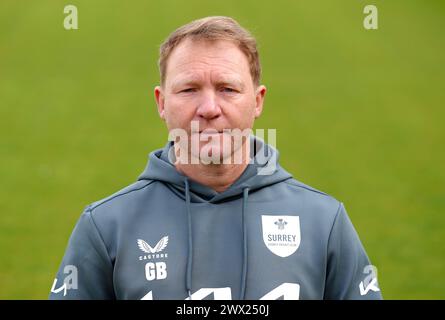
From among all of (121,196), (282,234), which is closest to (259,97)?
(282,234)

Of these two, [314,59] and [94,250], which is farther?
[314,59]

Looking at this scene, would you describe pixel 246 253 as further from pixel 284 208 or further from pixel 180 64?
pixel 180 64

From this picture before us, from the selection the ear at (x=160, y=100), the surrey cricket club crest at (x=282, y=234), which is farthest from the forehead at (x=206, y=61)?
the surrey cricket club crest at (x=282, y=234)

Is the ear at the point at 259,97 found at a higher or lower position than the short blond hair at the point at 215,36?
lower

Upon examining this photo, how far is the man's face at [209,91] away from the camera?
3.03 metres

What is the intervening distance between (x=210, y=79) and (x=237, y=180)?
480mm

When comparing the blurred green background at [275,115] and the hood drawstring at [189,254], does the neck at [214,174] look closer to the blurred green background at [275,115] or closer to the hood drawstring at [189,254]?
the hood drawstring at [189,254]

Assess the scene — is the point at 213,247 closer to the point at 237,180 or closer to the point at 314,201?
the point at 237,180

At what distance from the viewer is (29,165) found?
13914 millimetres

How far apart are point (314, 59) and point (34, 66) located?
6.92 metres

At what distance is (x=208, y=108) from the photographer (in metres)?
2.99

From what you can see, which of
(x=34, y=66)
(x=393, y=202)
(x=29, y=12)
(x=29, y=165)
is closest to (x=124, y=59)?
(x=34, y=66)

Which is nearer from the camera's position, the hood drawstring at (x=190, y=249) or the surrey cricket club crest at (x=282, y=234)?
the hood drawstring at (x=190, y=249)

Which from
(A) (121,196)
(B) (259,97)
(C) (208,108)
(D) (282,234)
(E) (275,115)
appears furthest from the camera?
(E) (275,115)
